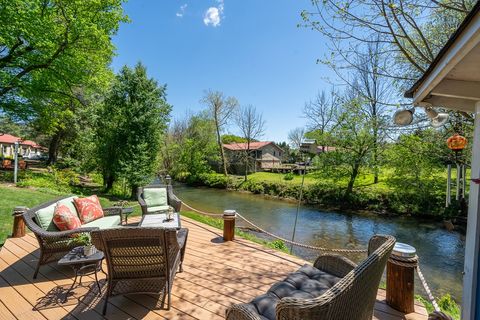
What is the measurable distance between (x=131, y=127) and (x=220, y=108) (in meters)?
13.8

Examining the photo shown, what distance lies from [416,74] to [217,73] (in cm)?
1496

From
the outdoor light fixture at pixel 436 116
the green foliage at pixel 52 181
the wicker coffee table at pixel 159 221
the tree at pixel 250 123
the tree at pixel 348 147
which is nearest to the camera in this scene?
the outdoor light fixture at pixel 436 116

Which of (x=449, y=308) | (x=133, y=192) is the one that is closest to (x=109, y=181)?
(x=133, y=192)

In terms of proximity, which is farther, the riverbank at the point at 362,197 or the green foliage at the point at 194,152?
the green foliage at the point at 194,152

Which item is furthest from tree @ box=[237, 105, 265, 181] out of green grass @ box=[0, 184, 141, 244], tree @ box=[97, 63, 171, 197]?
green grass @ box=[0, 184, 141, 244]

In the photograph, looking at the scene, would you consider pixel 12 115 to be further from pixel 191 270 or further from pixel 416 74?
pixel 416 74

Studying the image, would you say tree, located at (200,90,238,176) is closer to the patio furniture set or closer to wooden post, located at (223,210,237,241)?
wooden post, located at (223,210,237,241)

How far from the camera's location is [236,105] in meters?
25.3

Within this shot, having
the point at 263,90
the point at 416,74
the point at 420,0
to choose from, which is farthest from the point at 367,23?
the point at 263,90

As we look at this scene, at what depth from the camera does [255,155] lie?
30891 millimetres

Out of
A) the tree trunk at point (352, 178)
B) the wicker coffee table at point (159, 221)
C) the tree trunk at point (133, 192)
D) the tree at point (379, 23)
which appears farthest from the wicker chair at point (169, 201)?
the tree trunk at point (352, 178)

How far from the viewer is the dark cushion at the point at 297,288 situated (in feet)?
5.96

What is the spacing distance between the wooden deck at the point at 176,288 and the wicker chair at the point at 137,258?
0.21 meters

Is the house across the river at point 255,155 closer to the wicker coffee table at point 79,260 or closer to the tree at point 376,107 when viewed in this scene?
the tree at point 376,107
